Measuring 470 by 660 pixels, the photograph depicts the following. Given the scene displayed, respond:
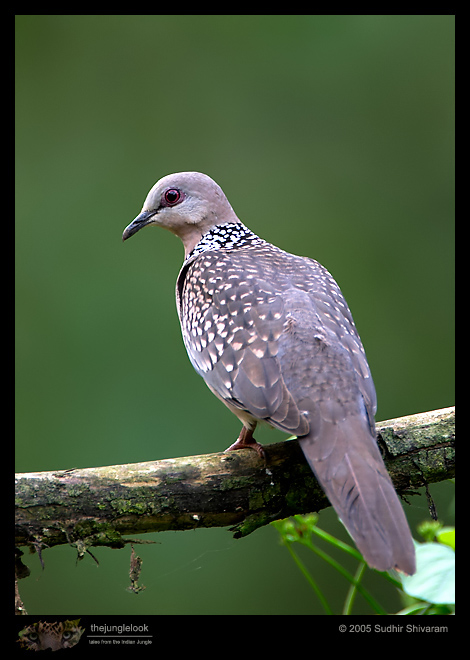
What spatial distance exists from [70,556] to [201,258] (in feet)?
8.22

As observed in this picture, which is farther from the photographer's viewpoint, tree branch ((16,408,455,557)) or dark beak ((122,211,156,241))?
dark beak ((122,211,156,241))

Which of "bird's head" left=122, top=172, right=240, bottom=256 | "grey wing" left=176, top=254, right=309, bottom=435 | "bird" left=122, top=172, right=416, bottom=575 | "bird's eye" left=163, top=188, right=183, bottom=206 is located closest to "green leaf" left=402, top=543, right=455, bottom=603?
"bird" left=122, top=172, right=416, bottom=575

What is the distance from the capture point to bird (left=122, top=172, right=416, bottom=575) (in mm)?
1899

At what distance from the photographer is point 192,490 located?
2.21 m

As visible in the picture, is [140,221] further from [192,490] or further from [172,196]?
[192,490]

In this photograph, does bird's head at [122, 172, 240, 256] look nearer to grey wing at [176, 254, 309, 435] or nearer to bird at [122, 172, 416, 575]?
bird at [122, 172, 416, 575]

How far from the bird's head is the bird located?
0.20m

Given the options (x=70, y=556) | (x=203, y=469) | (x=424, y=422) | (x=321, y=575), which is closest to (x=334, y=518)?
(x=321, y=575)

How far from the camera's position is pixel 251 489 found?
2.29 meters

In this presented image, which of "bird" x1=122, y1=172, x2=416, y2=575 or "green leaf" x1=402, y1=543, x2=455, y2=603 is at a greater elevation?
"bird" x1=122, y1=172, x2=416, y2=575

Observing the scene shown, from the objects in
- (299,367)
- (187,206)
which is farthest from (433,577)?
(187,206)

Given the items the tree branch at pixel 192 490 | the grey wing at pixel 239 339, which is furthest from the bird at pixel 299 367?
the tree branch at pixel 192 490

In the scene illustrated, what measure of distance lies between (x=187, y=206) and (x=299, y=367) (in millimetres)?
1306

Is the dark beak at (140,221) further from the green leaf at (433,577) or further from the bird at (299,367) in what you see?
the green leaf at (433,577)
